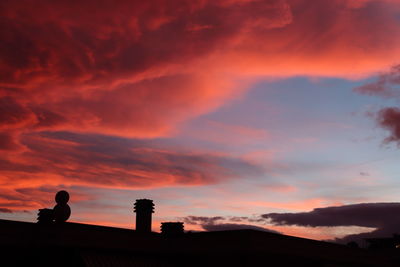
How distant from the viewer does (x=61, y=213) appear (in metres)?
21.0

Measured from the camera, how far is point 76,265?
748 inches

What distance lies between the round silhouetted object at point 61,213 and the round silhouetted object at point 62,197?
0.99ft

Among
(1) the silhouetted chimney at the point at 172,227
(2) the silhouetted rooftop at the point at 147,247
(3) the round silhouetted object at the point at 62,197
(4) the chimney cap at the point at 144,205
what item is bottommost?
(2) the silhouetted rooftop at the point at 147,247

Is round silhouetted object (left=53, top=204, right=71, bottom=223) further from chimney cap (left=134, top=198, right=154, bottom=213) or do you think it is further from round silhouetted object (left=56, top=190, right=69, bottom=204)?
chimney cap (left=134, top=198, right=154, bottom=213)

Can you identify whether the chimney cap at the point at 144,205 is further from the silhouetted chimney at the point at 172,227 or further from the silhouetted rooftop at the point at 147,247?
the silhouetted rooftop at the point at 147,247

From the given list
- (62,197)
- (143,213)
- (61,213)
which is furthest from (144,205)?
(61,213)

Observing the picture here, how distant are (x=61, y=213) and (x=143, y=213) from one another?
7.29m

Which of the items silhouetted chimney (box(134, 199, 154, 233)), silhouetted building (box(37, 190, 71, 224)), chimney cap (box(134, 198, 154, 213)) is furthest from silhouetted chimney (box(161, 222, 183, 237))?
silhouetted building (box(37, 190, 71, 224))

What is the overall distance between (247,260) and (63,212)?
8.04 m

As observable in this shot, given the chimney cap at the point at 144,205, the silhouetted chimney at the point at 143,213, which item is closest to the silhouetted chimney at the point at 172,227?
the silhouetted chimney at the point at 143,213

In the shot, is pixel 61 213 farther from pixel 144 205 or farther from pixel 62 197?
pixel 144 205

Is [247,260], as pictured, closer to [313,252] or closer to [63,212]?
[313,252]

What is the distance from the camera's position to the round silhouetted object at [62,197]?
70.7 ft

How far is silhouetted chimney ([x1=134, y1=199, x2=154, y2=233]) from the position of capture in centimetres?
2748
